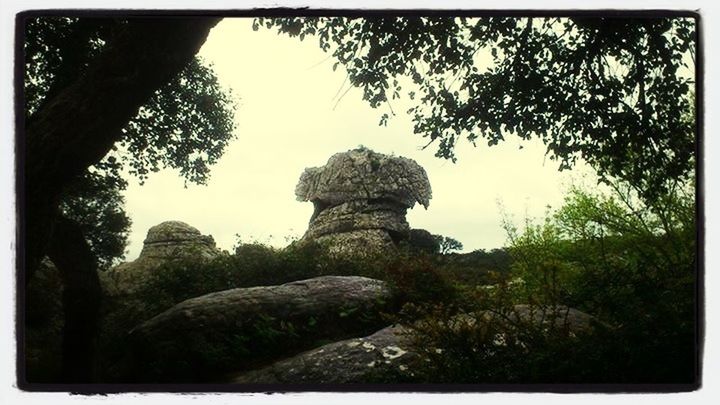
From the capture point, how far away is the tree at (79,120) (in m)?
5.22

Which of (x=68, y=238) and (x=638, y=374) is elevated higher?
(x=68, y=238)

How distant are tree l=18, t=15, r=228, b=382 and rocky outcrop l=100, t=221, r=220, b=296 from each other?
0.28 meters

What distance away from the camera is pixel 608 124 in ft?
21.2

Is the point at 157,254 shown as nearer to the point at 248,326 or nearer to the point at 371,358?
the point at 248,326

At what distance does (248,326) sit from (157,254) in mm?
1718

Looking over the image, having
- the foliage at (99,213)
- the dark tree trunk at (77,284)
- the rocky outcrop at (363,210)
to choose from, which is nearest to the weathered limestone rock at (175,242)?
the foliage at (99,213)

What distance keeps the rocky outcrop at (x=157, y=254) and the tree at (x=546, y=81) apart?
110 inches

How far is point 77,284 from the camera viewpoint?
6.45 m

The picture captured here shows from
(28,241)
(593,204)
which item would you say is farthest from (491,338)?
(28,241)

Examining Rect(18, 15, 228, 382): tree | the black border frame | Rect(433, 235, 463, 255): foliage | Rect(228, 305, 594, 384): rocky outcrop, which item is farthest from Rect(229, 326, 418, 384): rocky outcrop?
Rect(18, 15, 228, 382): tree

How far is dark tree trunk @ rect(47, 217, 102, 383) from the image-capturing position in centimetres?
580

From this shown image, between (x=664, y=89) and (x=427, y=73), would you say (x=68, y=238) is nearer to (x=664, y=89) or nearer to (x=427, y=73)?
(x=427, y=73)

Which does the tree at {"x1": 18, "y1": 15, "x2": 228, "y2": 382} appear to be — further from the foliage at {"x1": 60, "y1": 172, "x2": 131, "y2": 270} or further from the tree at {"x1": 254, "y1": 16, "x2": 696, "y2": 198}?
the tree at {"x1": 254, "y1": 16, "x2": 696, "y2": 198}

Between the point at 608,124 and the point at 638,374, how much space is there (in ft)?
10.3
